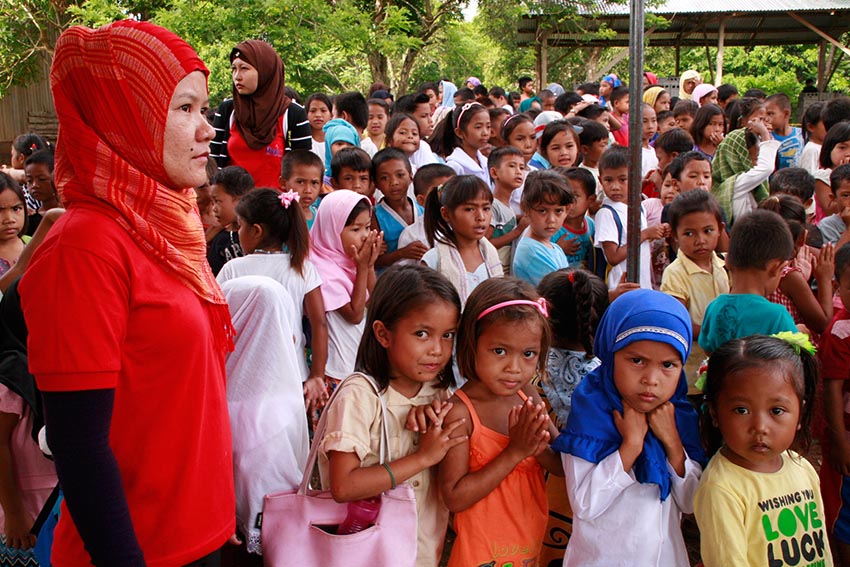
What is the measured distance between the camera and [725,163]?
4.95 m

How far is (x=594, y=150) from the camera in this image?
16.9ft

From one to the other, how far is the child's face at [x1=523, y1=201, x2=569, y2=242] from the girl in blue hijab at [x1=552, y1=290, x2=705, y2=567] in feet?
4.91

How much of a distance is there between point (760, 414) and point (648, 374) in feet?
1.06

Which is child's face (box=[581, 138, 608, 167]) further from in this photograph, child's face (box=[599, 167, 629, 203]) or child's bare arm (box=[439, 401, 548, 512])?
child's bare arm (box=[439, 401, 548, 512])

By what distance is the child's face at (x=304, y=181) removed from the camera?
396 centimetres

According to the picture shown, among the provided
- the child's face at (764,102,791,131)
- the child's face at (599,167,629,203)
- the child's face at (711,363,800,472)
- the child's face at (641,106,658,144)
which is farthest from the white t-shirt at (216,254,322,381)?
the child's face at (764,102,791,131)

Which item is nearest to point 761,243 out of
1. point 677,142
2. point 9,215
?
point 677,142

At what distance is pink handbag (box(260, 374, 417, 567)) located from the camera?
5.87 ft

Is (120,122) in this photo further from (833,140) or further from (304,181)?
(833,140)

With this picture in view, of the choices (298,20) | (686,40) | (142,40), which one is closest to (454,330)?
(142,40)

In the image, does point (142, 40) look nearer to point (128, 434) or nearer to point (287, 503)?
point (128, 434)

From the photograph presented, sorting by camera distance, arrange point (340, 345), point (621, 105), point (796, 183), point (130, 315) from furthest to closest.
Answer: point (621, 105)
point (796, 183)
point (340, 345)
point (130, 315)

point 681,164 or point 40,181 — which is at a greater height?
point 40,181

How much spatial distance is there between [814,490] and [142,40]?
2.13m
